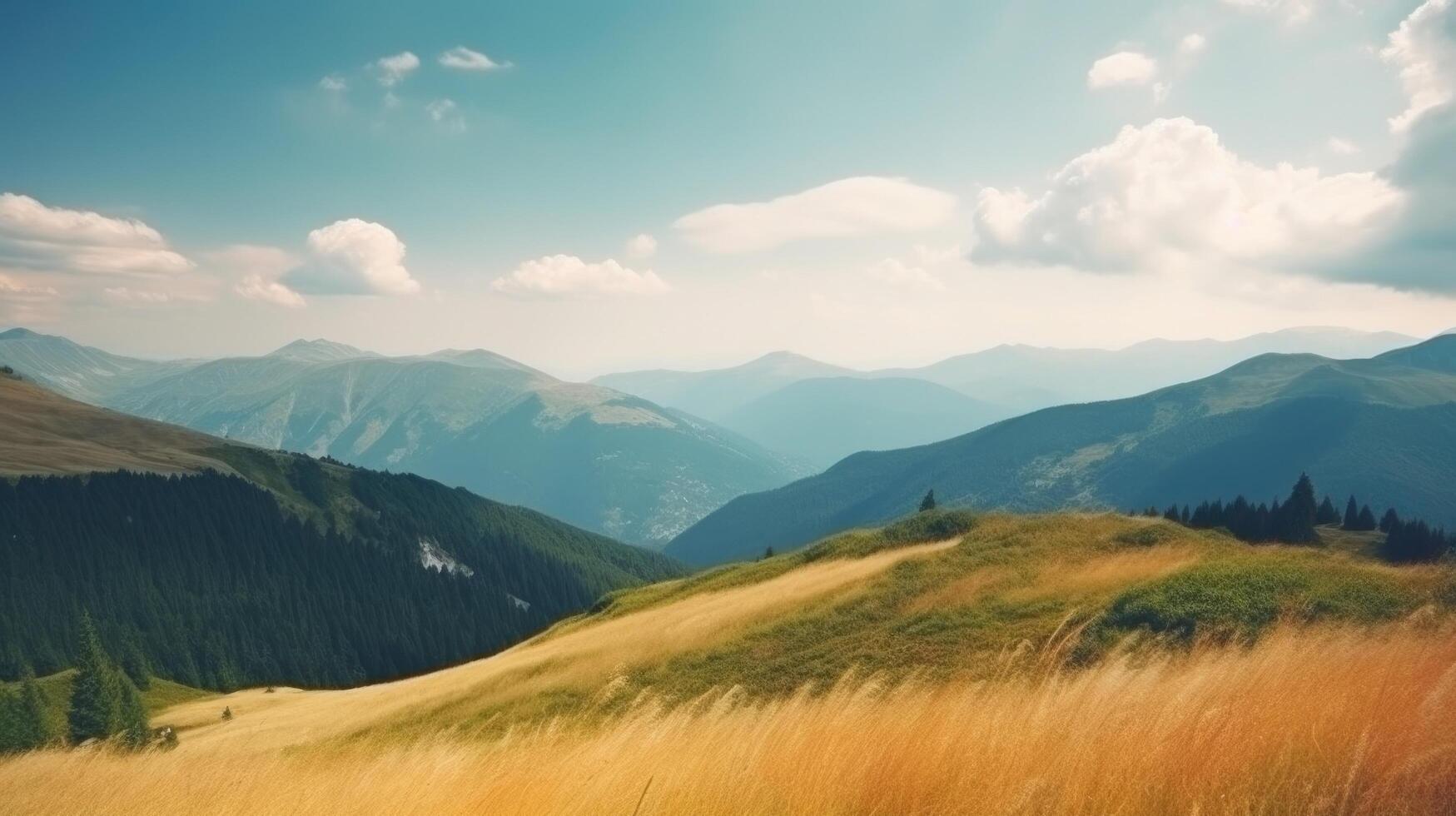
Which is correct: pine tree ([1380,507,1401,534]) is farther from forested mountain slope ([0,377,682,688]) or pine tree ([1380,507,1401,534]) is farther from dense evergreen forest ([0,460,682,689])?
forested mountain slope ([0,377,682,688])

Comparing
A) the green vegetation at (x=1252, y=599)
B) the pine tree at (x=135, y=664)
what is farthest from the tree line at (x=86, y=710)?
the green vegetation at (x=1252, y=599)

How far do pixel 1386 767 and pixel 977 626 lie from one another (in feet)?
48.0

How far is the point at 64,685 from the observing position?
260 ft

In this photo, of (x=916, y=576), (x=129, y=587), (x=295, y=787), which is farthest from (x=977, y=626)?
(x=129, y=587)

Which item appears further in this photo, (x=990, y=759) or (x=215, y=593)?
(x=215, y=593)

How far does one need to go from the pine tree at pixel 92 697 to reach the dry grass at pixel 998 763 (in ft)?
206

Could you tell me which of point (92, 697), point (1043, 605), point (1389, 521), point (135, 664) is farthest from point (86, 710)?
point (1389, 521)

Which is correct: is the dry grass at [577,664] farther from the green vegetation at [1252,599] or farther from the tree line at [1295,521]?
the tree line at [1295,521]

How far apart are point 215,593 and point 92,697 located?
127m

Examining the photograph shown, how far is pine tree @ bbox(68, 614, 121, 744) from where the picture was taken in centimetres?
5362

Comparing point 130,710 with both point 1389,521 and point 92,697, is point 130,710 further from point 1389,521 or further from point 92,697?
point 1389,521

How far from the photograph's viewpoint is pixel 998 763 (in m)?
5.54

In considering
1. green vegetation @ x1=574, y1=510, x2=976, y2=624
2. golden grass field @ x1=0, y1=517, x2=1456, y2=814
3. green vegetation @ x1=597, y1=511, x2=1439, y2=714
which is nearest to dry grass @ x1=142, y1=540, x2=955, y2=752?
green vegetation @ x1=574, y1=510, x2=976, y2=624

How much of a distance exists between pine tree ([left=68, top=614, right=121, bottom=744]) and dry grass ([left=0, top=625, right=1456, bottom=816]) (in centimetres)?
6278
